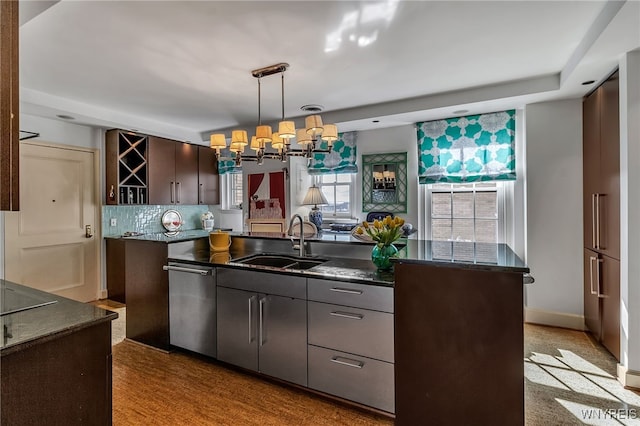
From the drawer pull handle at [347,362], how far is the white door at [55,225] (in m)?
4.03

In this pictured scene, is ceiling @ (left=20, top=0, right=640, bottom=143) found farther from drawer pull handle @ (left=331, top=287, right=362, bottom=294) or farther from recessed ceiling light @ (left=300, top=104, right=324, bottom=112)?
drawer pull handle @ (left=331, top=287, right=362, bottom=294)

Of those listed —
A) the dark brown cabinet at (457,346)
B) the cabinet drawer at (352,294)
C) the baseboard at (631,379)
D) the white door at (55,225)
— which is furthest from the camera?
the white door at (55,225)

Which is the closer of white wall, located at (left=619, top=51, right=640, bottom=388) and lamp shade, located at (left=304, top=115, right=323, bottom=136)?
white wall, located at (left=619, top=51, right=640, bottom=388)

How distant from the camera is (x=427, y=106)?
145 inches

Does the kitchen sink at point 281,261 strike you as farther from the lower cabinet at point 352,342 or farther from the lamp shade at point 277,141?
the lamp shade at point 277,141

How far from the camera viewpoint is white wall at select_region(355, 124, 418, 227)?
4410 mm

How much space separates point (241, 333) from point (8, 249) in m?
3.33

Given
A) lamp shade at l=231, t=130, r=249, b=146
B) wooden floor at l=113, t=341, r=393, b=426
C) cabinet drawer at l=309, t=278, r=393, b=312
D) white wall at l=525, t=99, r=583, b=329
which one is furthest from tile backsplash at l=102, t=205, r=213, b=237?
white wall at l=525, t=99, r=583, b=329

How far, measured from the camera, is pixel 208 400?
6.96 feet

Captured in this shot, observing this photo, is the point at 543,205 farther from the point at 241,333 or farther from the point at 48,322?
the point at 48,322

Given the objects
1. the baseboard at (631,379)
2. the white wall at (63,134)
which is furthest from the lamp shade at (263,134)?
the baseboard at (631,379)

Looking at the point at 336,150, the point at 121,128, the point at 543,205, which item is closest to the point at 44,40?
the point at 121,128

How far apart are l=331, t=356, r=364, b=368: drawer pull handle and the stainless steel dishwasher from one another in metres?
1.07

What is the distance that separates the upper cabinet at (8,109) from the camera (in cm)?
92
